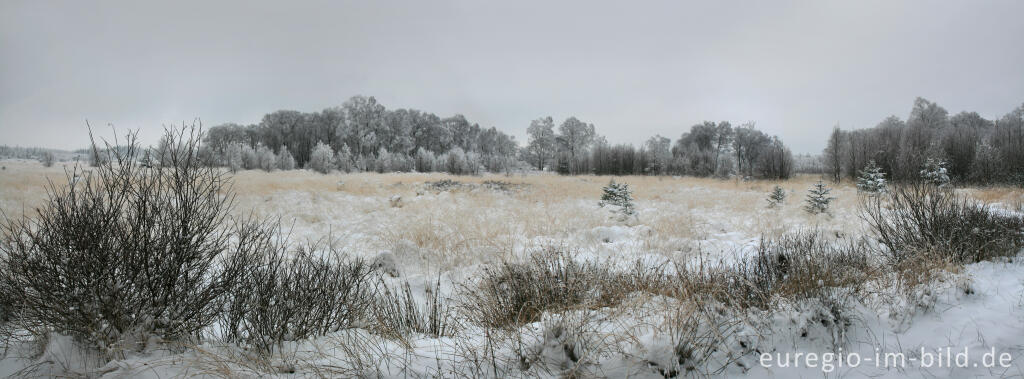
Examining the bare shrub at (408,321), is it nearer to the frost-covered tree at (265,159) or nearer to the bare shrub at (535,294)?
the bare shrub at (535,294)

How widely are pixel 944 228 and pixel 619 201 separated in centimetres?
531

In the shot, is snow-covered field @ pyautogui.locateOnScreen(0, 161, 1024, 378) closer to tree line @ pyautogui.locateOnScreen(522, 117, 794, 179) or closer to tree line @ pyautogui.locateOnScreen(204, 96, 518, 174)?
tree line @ pyautogui.locateOnScreen(204, 96, 518, 174)

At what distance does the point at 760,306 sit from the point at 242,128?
1133cm

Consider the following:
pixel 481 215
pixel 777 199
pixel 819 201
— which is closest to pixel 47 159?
pixel 481 215

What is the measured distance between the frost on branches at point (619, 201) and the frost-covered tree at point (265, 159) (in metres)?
10.8

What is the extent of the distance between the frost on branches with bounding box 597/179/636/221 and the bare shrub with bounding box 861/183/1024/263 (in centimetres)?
433

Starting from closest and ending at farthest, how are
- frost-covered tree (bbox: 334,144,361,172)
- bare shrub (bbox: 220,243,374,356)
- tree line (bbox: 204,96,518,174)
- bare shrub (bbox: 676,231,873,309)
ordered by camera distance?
1. bare shrub (bbox: 220,243,374,356)
2. bare shrub (bbox: 676,231,873,309)
3. tree line (bbox: 204,96,518,174)
4. frost-covered tree (bbox: 334,144,361,172)

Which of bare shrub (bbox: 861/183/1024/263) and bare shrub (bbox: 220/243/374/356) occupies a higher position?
bare shrub (bbox: 861/183/1024/263)

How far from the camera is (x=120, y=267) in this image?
2.66 m

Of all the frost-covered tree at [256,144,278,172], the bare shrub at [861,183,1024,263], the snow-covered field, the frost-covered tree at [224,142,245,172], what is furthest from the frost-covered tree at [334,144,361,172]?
the bare shrub at [861,183,1024,263]

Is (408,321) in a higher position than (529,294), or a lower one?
lower

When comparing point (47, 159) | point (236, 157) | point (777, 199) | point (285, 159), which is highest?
point (285, 159)

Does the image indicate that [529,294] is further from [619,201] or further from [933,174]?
[933,174]

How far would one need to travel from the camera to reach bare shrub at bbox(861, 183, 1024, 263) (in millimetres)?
4447
